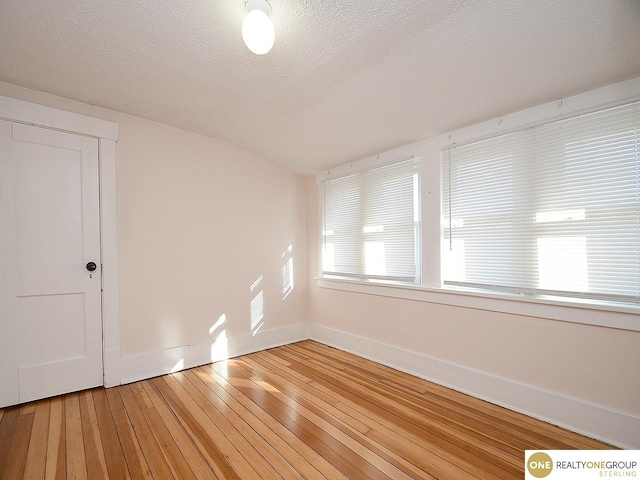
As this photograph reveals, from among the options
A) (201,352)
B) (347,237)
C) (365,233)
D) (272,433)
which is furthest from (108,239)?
(365,233)

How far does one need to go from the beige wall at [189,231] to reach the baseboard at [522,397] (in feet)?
5.41

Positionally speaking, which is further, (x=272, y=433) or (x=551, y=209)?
(x=551, y=209)

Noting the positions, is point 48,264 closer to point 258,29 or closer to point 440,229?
point 258,29

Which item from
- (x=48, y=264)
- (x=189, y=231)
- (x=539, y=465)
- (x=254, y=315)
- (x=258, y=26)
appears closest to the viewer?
(x=258, y=26)

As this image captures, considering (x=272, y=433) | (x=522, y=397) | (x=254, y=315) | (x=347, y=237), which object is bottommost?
(x=272, y=433)

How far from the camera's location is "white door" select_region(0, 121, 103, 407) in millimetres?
2336

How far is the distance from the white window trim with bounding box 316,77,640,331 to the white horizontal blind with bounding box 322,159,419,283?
11 centimetres

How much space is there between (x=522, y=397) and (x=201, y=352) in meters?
2.96

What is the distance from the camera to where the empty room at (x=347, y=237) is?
172cm

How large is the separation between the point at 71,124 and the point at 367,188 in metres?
2.86

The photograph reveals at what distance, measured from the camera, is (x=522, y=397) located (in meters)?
2.19

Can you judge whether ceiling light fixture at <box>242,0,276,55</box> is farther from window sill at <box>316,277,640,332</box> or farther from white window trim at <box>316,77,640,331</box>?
window sill at <box>316,277,640,332</box>

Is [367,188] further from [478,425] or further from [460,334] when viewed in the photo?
[478,425]

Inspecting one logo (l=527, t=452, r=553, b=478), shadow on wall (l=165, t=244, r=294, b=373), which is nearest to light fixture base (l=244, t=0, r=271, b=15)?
shadow on wall (l=165, t=244, r=294, b=373)
